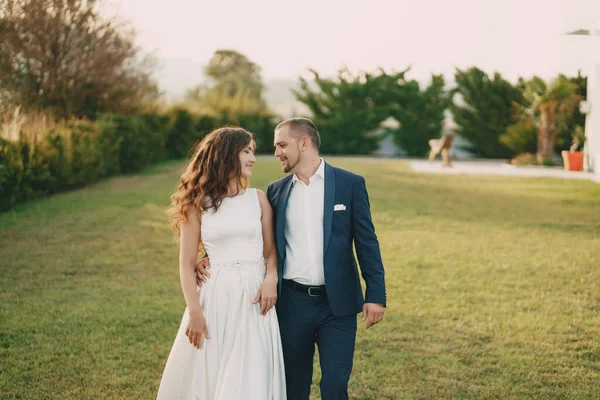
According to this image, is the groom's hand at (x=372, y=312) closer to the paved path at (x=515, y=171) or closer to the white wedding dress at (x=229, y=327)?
the white wedding dress at (x=229, y=327)

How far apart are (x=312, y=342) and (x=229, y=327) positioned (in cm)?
48

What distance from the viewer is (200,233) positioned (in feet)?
10.9

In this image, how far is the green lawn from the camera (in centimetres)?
455

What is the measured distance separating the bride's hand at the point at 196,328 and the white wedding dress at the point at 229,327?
2.4 inches

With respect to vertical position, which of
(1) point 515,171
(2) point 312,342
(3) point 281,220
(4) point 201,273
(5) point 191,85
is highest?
(5) point 191,85

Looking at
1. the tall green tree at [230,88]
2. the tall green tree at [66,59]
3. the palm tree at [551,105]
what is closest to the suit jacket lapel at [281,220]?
the tall green tree at [66,59]

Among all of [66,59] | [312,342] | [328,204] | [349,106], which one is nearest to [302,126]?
[328,204]

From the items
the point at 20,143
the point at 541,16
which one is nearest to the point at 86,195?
the point at 20,143

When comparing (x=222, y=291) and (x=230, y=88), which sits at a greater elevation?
(x=230, y=88)

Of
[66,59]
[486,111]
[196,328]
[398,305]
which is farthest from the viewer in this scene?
[486,111]

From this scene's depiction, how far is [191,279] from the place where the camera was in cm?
322

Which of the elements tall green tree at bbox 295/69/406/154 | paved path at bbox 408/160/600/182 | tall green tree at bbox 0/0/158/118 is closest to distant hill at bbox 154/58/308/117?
tall green tree at bbox 295/69/406/154

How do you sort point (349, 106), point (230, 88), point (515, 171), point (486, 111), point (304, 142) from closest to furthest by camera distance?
1. point (304, 142)
2. point (515, 171)
3. point (486, 111)
4. point (349, 106)
5. point (230, 88)

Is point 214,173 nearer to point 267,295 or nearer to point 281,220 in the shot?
point 281,220
